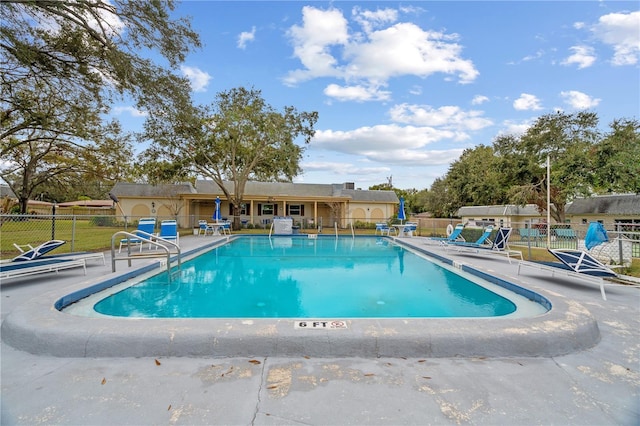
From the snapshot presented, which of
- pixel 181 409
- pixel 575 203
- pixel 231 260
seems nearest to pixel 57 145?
pixel 231 260

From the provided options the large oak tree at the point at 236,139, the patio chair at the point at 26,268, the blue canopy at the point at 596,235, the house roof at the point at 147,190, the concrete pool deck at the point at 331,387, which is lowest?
the concrete pool deck at the point at 331,387

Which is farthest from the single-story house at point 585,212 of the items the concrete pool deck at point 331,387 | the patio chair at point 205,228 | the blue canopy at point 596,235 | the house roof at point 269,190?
the concrete pool deck at point 331,387

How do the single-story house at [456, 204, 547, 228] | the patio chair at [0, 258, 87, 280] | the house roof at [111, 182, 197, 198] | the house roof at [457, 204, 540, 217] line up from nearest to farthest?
1. the patio chair at [0, 258, 87, 280]
2. the house roof at [111, 182, 197, 198]
3. the single-story house at [456, 204, 547, 228]
4. the house roof at [457, 204, 540, 217]

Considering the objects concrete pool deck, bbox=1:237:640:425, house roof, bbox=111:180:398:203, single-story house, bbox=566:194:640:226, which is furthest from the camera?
house roof, bbox=111:180:398:203

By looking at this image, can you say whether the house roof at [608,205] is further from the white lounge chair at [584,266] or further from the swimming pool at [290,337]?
the swimming pool at [290,337]

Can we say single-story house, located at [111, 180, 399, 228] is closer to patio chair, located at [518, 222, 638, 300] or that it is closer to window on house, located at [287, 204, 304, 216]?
window on house, located at [287, 204, 304, 216]

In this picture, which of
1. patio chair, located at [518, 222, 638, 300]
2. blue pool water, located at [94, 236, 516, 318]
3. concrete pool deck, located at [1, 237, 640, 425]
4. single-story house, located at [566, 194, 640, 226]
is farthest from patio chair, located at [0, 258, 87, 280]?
single-story house, located at [566, 194, 640, 226]

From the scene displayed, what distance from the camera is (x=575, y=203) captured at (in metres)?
26.0

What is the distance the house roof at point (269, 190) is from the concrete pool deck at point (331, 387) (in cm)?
2335

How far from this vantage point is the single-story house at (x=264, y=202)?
25.2 meters

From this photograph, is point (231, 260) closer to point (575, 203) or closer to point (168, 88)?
point (168, 88)

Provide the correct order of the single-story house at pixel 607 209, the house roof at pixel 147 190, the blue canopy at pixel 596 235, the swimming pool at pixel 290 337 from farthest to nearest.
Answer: the house roof at pixel 147 190, the single-story house at pixel 607 209, the blue canopy at pixel 596 235, the swimming pool at pixel 290 337

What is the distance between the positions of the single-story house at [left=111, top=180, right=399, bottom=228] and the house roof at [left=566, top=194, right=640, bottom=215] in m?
14.6

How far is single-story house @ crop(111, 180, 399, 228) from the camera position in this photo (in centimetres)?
2522
